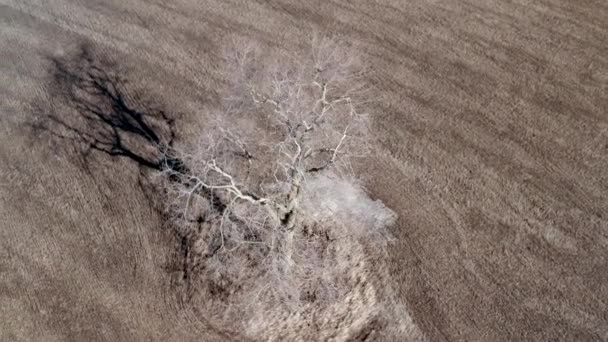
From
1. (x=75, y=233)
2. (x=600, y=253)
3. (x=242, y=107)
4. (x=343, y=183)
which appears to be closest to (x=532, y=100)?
(x=600, y=253)

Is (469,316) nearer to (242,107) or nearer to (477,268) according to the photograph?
(477,268)

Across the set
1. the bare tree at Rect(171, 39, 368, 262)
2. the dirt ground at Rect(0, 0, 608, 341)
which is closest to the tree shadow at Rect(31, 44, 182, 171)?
the dirt ground at Rect(0, 0, 608, 341)

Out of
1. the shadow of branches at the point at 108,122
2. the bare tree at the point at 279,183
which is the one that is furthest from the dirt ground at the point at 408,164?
the bare tree at the point at 279,183

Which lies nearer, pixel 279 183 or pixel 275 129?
pixel 279 183

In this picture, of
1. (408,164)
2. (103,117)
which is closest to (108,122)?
(103,117)

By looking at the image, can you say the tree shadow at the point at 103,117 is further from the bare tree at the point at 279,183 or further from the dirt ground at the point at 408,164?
the bare tree at the point at 279,183

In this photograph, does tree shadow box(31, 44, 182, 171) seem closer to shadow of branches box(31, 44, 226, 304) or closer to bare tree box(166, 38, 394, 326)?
shadow of branches box(31, 44, 226, 304)

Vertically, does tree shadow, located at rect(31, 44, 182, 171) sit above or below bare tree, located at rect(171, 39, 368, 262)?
below

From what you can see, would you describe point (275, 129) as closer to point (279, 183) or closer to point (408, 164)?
point (279, 183)

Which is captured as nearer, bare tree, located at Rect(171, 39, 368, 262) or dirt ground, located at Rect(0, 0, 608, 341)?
dirt ground, located at Rect(0, 0, 608, 341)
